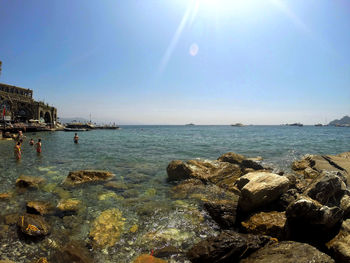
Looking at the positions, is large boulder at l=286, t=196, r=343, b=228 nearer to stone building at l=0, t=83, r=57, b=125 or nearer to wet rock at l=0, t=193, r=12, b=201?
wet rock at l=0, t=193, r=12, b=201

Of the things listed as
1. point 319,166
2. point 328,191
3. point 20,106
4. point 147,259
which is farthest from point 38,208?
point 20,106

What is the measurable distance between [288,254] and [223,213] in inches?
115

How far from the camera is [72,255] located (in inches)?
196

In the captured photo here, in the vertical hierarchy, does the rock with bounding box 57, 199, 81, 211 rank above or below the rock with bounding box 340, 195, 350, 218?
below

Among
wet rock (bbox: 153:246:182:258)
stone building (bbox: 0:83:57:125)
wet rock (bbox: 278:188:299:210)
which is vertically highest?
stone building (bbox: 0:83:57:125)

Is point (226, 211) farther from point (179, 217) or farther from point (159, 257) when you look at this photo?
point (159, 257)

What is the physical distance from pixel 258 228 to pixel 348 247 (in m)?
2.19

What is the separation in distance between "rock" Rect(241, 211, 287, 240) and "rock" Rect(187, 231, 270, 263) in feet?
1.85

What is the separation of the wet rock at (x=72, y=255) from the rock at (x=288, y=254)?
432 cm

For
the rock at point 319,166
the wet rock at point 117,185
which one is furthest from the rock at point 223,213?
the rock at point 319,166

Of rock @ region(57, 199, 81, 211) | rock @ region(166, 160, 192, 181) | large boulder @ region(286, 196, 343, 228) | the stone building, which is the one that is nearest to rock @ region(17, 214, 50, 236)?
rock @ region(57, 199, 81, 211)

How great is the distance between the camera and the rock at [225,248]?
475cm

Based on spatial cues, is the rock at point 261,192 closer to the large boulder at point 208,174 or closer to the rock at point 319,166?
the large boulder at point 208,174

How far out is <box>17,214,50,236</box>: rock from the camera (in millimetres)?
5839
